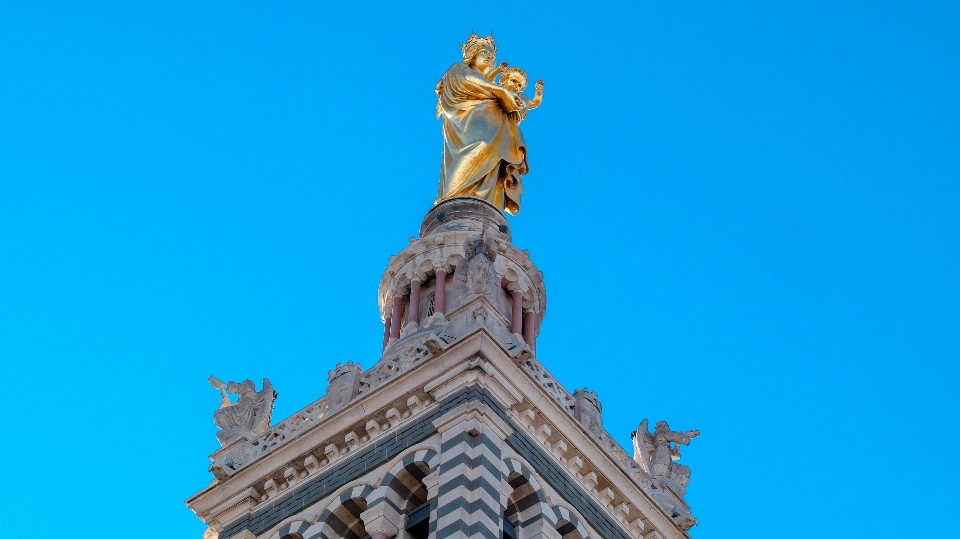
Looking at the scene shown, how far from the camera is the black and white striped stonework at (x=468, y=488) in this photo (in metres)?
34.3

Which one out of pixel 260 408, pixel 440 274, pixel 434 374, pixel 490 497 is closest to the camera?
pixel 490 497

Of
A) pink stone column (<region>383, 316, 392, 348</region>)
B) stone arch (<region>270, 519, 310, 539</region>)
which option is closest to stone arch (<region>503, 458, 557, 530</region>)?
stone arch (<region>270, 519, 310, 539</region>)

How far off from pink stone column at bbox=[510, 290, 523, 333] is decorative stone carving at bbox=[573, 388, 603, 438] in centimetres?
439

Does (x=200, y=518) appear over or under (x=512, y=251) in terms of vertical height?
under

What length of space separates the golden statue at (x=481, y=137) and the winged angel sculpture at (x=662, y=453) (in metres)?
8.56

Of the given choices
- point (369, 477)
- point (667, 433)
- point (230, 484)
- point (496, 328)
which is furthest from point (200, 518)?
point (667, 433)

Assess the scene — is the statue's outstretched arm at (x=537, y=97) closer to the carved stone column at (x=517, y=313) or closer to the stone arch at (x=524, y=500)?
the carved stone column at (x=517, y=313)

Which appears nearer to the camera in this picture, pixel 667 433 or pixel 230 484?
pixel 230 484

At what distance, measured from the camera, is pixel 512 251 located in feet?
149

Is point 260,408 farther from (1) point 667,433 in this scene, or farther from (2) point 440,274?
(1) point 667,433

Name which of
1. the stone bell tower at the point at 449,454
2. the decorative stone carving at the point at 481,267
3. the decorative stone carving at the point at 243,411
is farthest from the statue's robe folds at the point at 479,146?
the decorative stone carving at the point at 243,411

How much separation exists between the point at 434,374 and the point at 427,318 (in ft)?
19.0

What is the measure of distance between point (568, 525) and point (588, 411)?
312 centimetres

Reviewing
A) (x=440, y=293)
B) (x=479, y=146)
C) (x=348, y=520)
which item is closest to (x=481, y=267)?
(x=440, y=293)
